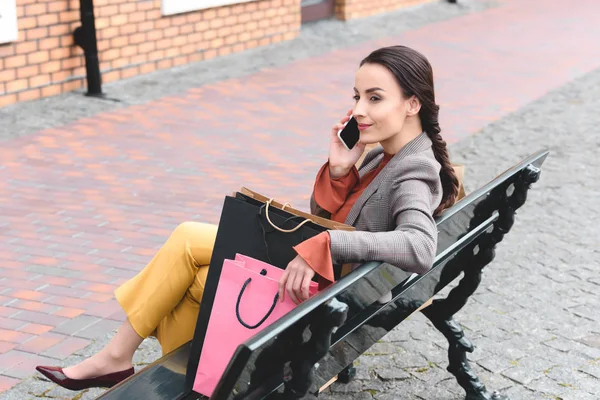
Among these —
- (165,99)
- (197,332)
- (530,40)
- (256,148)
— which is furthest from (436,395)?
(530,40)

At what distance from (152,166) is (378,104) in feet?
13.6

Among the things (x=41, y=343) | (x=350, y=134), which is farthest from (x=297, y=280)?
(x=41, y=343)

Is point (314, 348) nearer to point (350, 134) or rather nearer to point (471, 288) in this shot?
point (350, 134)

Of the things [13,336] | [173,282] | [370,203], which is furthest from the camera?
[13,336]

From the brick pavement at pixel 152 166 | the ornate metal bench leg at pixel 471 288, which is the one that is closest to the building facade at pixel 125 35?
the brick pavement at pixel 152 166

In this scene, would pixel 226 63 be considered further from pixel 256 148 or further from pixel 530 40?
pixel 530 40

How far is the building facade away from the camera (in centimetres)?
809

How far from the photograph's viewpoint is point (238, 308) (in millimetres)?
2615

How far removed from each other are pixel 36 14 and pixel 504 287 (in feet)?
17.3

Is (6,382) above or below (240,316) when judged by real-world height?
below

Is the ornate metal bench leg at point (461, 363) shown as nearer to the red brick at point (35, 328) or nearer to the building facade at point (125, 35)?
the red brick at point (35, 328)

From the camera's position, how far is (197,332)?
2842 mm

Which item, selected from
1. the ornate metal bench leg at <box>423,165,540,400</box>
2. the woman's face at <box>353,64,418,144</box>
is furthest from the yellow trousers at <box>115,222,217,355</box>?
the ornate metal bench leg at <box>423,165,540,400</box>

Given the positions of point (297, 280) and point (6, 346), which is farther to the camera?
point (6, 346)
